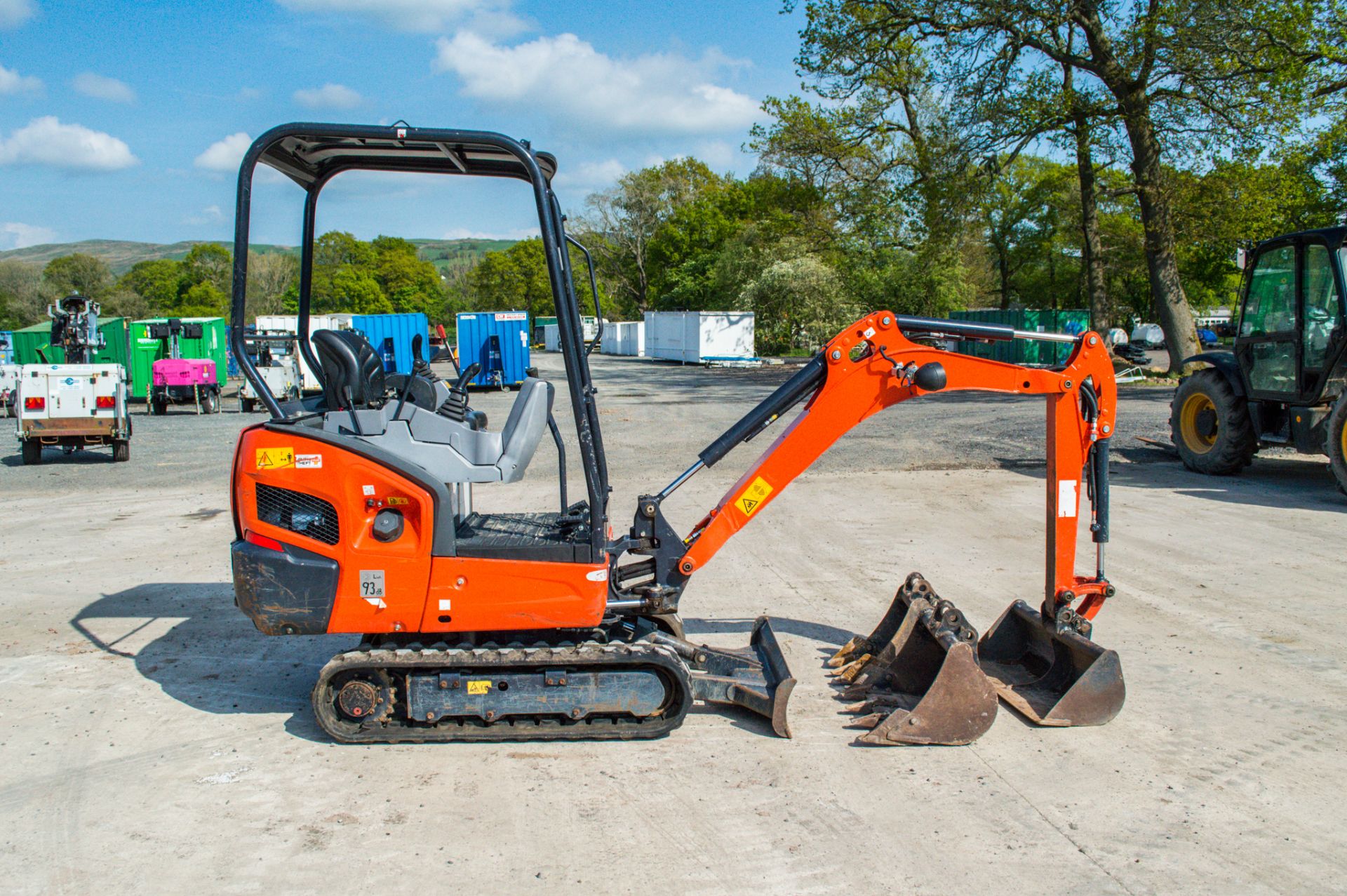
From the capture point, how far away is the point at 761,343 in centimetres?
4422

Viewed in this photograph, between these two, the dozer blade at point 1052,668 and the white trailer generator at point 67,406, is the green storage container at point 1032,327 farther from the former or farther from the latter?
the dozer blade at point 1052,668

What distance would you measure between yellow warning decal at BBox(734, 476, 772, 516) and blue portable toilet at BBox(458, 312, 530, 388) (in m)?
25.9

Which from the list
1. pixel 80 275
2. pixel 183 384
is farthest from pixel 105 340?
pixel 80 275

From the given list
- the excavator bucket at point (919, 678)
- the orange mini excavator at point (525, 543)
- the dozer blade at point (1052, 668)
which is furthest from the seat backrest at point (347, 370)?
the dozer blade at point (1052, 668)

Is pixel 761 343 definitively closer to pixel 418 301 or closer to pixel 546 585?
pixel 546 585

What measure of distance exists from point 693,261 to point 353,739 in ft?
197

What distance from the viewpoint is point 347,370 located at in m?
4.84

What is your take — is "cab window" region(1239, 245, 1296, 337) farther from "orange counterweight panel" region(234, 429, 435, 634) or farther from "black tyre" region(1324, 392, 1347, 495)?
"orange counterweight panel" region(234, 429, 435, 634)

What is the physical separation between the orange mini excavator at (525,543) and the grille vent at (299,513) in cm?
1

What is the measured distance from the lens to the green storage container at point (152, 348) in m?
26.0

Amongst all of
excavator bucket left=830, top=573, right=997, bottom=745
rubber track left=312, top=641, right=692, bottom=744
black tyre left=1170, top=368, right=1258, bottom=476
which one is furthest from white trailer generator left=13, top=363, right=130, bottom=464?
black tyre left=1170, top=368, right=1258, bottom=476

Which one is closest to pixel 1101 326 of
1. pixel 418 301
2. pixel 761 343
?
pixel 761 343

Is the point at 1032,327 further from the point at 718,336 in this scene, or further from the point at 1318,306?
the point at 1318,306

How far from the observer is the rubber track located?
15.1 feet
